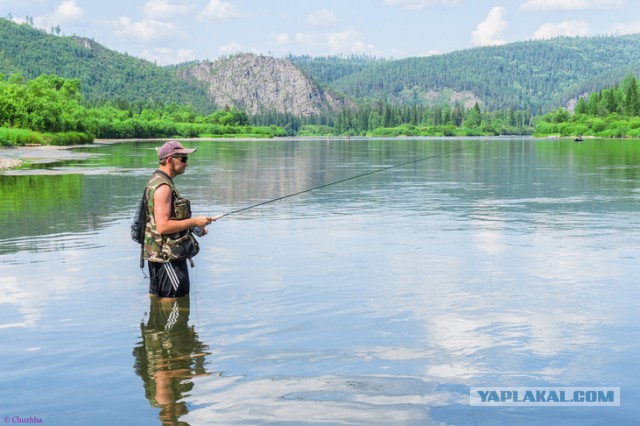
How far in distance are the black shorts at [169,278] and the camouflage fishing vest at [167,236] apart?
0.17 meters

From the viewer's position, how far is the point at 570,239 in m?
20.9

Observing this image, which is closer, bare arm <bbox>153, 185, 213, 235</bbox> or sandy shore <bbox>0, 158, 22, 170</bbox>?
bare arm <bbox>153, 185, 213, 235</bbox>

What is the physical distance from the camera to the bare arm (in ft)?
35.8

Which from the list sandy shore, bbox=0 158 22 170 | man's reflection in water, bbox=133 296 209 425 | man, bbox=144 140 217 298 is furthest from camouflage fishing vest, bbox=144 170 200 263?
sandy shore, bbox=0 158 22 170

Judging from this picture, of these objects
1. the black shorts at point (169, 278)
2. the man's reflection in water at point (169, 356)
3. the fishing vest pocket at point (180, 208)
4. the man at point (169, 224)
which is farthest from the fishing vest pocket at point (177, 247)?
the man's reflection in water at point (169, 356)

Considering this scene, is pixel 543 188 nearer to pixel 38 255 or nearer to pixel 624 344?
pixel 38 255

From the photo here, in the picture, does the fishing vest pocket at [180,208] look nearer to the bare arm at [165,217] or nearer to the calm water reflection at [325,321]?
the bare arm at [165,217]

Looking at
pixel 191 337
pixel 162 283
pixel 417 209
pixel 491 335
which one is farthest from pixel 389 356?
pixel 417 209

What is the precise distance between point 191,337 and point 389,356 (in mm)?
2732

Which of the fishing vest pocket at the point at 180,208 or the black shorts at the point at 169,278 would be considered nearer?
the fishing vest pocket at the point at 180,208

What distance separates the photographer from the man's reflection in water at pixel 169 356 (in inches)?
341

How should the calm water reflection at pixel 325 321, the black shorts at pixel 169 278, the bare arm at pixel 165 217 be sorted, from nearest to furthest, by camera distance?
the calm water reflection at pixel 325 321
the bare arm at pixel 165 217
the black shorts at pixel 169 278

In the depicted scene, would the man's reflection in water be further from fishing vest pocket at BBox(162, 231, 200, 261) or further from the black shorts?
fishing vest pocket at BBox(162, 231, 200, 261)

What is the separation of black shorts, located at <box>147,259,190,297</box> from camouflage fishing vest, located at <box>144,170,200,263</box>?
169 mm
